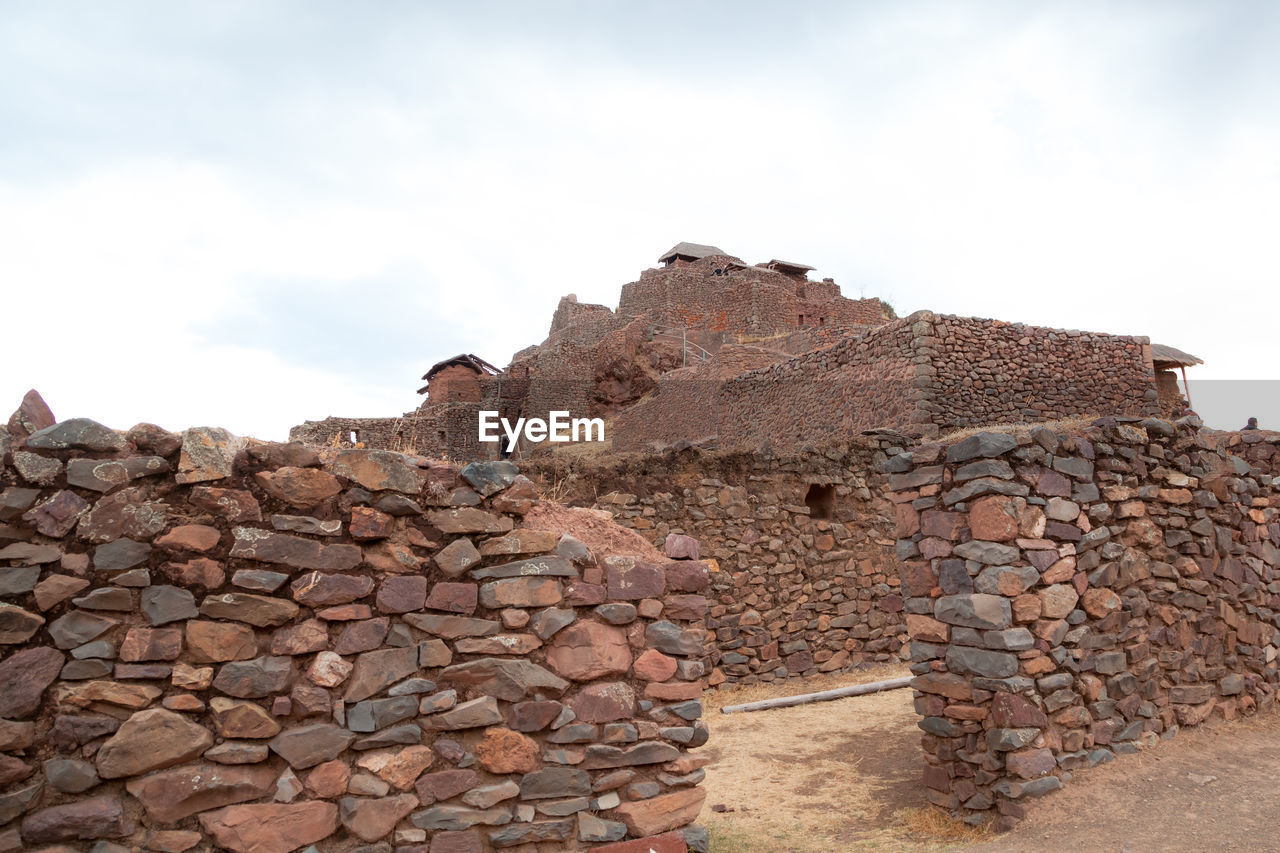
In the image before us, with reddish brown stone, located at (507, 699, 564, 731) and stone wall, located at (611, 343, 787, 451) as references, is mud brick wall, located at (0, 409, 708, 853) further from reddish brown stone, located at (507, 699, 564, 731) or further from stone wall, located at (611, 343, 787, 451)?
stone wall, located at (611, 343, 787, 451)

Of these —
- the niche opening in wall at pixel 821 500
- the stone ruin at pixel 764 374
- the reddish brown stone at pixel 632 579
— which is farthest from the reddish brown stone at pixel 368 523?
the niche opening in wall at pixel 821 500

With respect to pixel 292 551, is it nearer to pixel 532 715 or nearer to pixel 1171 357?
pixel 532 715

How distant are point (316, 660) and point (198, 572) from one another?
0.64 m

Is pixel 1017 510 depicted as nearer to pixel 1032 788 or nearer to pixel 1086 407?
pixel 1032 788

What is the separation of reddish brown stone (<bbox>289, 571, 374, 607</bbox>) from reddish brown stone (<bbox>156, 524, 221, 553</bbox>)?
0.39m

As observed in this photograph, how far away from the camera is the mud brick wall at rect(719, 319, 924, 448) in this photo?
14141mm

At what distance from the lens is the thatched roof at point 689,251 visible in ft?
135

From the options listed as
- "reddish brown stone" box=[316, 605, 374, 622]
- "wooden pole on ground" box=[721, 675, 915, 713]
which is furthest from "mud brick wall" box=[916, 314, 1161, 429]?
"reddish brown stone" box=[316, 605, 374, 622]

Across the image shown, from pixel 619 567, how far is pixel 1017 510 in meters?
3.14

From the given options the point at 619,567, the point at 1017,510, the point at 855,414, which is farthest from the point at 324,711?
the point at 855,414

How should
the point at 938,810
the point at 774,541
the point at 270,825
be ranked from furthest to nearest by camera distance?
the point at 774,541 < the point at 938,810 < the point at 270,825

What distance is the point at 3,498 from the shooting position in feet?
10.3

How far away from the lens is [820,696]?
367 inches

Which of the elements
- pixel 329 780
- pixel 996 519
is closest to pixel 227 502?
pixel 329 780
